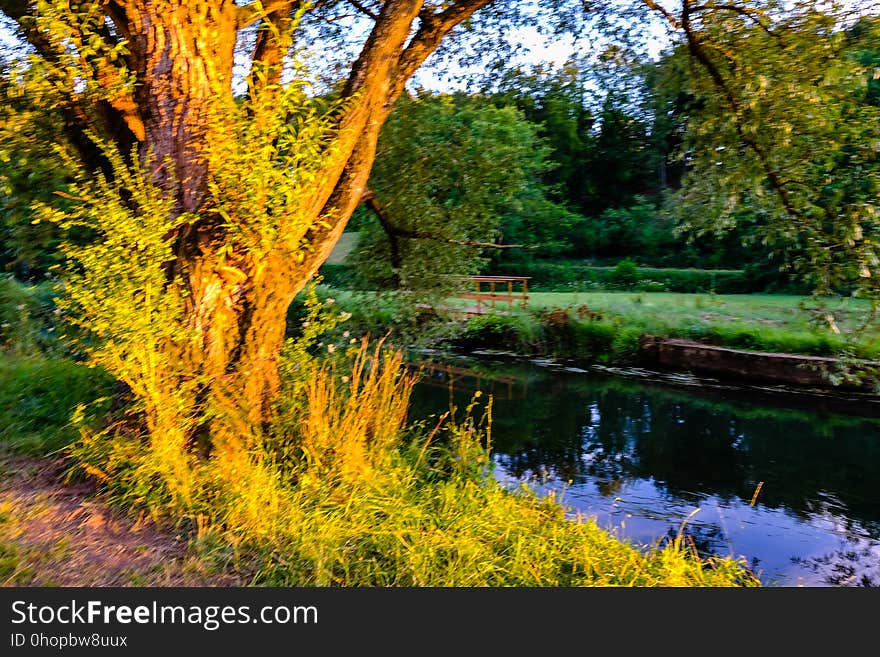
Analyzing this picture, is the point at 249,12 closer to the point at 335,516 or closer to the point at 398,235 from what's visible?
the point at 398,235

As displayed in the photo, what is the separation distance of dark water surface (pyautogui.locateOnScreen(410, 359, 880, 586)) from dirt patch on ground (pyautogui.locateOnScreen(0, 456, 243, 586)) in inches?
146

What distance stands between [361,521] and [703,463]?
681 cm

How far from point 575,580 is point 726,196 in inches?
236

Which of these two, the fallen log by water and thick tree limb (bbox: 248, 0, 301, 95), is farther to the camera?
the fallen log by water

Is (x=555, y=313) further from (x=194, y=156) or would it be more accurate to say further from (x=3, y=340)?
(x=194, y=156)

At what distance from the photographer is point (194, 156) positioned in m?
5.27

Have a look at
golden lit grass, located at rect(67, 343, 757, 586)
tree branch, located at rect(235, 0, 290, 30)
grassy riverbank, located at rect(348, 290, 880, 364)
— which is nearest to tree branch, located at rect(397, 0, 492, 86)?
Result: tree branch, located at rect(235, 0, 290, 30)

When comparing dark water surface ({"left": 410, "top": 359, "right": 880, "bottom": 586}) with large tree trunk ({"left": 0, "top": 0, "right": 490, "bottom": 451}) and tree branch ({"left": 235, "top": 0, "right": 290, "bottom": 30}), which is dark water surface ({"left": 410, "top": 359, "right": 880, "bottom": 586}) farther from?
tree branch ({"left": 235, "top": 0, "right": 290, "bottom": 30})

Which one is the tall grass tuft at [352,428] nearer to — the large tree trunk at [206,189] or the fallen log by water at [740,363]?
the large tree trunk at [206,189]

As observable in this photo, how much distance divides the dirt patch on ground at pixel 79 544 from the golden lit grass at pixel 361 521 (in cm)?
16

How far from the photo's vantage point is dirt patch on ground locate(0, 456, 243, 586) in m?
3.56

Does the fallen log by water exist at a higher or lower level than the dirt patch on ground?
lower

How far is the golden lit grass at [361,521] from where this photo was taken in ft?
13.6

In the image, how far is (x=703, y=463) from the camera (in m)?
10.0
